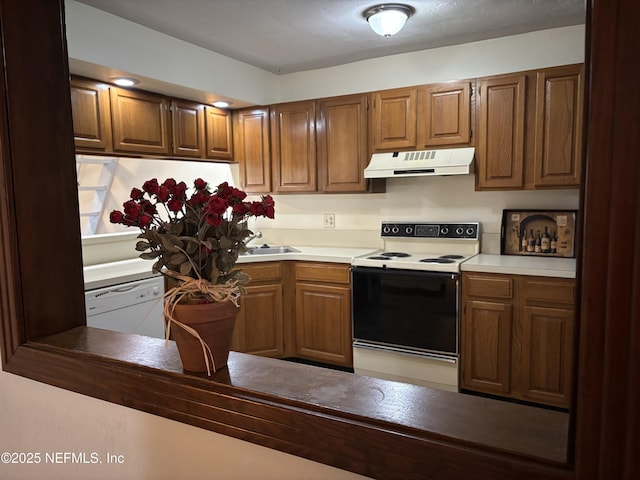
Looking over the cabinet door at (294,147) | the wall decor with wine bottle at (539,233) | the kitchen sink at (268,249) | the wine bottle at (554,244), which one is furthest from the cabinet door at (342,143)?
the wine bottle at (554,244)

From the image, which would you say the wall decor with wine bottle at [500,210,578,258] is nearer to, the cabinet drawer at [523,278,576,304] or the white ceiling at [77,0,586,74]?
the cabinet drawer at [523,278,576,304]

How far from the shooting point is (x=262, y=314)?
11.2 ft

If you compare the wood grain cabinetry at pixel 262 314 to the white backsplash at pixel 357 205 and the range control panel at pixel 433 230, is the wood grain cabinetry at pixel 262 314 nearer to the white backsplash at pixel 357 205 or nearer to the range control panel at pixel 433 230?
the white backsplash at pixel 357 205

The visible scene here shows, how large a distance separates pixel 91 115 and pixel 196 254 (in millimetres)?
2361

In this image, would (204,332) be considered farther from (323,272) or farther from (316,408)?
(323,272)

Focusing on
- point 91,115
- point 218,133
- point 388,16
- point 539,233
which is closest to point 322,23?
point 388,16

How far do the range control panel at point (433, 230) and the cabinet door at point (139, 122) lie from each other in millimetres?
1769

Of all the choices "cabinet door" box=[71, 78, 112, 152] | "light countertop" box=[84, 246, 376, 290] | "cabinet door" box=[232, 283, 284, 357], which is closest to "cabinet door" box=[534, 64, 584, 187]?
"light countertop" box=[84, 246, 376, 290]

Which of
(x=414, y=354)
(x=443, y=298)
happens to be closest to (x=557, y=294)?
(x=443, y=298)

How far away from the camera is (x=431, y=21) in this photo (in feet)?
8.79

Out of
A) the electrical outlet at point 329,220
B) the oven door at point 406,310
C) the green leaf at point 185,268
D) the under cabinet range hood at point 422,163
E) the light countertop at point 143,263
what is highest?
the under cabinet range hood at point 422,163

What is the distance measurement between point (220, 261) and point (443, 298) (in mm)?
2227

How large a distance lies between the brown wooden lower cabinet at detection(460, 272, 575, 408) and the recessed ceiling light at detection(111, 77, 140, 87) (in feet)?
7.87

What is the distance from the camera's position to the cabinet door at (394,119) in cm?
316
